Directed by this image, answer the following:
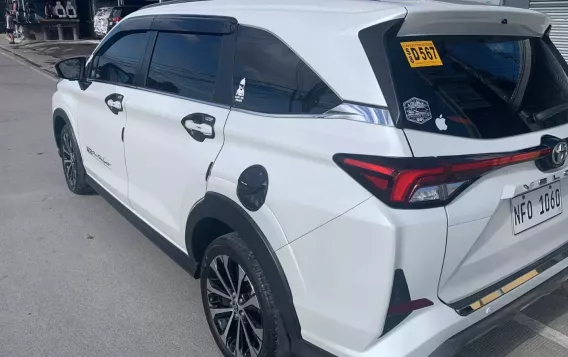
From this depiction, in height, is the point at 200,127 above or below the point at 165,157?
above

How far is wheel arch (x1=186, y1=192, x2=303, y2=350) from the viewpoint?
233 cm

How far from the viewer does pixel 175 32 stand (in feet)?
10.9

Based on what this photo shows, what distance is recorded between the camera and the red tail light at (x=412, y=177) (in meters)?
1.94

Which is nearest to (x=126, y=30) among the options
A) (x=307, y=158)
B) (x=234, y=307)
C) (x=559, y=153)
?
(x=234, y=307)

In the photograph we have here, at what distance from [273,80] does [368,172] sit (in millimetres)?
770

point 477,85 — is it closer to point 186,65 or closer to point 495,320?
point 495,320

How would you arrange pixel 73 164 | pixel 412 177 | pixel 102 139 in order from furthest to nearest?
pixel 73 164
pixel 102 139
pixel 412 177

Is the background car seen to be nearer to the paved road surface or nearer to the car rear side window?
the paved road surface

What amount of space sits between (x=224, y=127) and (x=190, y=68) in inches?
25.3

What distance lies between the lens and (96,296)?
3.63m

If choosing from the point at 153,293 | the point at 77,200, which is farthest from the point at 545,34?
the point at 77,200

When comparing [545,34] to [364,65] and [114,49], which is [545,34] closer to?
[364,65]

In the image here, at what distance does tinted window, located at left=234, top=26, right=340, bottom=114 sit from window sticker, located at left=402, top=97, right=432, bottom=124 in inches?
11.4

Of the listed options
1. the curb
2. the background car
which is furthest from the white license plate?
the background car
